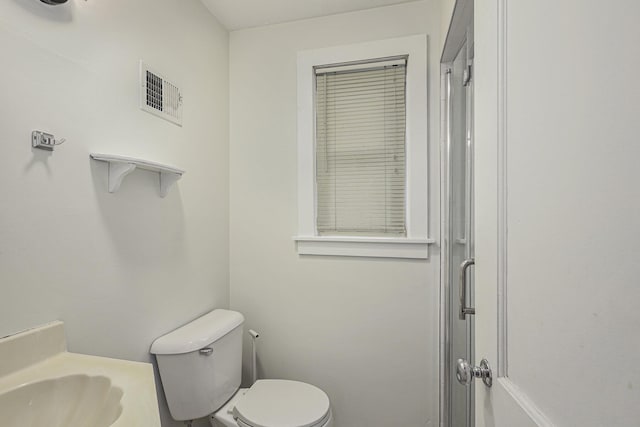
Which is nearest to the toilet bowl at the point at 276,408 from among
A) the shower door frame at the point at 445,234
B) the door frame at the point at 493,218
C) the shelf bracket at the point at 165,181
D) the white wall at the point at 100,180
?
the white wall at the point at 100,180

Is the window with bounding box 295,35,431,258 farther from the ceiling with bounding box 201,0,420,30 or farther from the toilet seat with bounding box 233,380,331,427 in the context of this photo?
the toilet seat with bounding box 233,380,331,427

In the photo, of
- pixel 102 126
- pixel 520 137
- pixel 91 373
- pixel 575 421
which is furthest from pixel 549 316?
pixel 102 126

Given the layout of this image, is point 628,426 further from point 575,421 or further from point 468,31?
point 468,31

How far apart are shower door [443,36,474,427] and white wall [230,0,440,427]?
121 millimetres

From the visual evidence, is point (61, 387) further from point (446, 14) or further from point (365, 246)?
point (446, 14)

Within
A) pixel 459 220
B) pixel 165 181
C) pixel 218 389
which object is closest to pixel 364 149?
pixel 459 220

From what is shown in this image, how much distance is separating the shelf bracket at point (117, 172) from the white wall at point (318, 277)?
84 centimetres

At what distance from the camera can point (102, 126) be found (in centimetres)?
113

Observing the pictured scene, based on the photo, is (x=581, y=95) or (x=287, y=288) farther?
(x=287, y=288)

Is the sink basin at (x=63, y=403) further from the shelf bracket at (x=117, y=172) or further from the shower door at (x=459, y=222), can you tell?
the shower door at (x=459, y=222)

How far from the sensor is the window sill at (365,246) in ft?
5.50

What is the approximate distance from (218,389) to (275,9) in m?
1.94

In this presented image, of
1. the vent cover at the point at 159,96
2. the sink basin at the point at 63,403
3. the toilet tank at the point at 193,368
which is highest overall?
the vent cover at the point at 159,96

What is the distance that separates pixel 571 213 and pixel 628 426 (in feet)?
0.79
